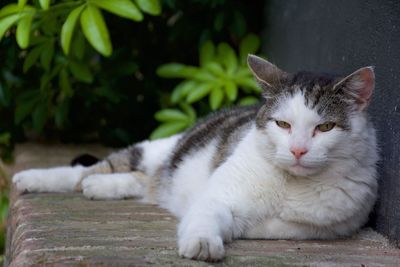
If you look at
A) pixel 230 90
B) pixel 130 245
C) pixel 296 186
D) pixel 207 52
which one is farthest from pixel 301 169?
pixel 207 52

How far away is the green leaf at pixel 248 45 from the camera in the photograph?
4.51m

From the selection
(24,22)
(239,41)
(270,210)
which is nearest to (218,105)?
(239,41)

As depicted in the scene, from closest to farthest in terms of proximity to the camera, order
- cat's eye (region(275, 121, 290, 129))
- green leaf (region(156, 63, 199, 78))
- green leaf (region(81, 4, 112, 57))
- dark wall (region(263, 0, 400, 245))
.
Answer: cat's eye (region(275, 121, 290, 129)), dark wall (region(263, 0, 400, 245)), green leaf (region(81, 4, 112, 57)), green leaf (region(156, 63, 199, 78))

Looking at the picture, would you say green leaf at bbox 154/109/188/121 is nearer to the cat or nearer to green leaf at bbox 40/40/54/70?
green leaf at bbox 40/40/54/70

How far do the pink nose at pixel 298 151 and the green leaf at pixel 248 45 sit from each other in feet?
6.86

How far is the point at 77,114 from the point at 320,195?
9.00 feet

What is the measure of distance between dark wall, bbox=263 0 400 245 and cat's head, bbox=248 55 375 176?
8.9 inches

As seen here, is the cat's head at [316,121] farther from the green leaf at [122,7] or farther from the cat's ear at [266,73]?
the green leaf at [122,7]

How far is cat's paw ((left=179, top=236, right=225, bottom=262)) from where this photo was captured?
2.21 m

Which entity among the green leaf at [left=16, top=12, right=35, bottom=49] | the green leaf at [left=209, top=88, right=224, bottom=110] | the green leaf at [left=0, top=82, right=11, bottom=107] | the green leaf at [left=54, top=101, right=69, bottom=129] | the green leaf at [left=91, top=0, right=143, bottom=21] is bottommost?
the green leaf at [left=54, top=101, right=69, bottom=129]

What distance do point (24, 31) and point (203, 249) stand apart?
61.8 inches

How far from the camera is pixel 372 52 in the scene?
290cm

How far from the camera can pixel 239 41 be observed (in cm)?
474

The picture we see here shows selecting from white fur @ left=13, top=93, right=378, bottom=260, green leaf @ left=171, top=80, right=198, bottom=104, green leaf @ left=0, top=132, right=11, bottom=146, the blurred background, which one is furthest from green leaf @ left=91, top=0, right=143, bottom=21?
green leaf @ left=0, top=132, right=11, bottom=146
